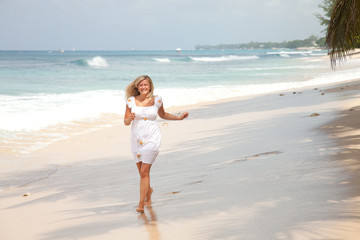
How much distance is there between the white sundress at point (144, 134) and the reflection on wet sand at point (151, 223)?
1.67ft

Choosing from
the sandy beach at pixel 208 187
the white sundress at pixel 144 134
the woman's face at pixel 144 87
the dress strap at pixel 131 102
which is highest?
the woman's face at pixel 144 87

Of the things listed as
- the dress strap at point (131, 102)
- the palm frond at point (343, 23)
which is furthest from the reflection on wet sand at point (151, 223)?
the palm frond at point (343, 23)

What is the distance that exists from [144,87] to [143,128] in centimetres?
42

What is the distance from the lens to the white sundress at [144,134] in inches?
181

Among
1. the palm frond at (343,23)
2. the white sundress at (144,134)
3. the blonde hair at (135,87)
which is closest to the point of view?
the white sundress at (144,134)

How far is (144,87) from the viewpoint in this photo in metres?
4.70

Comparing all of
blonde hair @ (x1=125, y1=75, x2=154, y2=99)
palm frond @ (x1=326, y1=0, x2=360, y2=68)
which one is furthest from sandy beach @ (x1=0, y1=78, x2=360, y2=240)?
palm frond @ (x1=326, y1=0, x2=360, y2=68)

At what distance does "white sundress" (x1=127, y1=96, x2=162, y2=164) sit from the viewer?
4.60 meters

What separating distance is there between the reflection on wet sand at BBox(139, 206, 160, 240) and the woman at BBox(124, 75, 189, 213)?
0.33 feet

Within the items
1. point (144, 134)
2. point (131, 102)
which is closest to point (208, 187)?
point (144, 134)

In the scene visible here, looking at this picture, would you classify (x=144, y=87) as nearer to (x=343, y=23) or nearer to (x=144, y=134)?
(x=144, y=134)

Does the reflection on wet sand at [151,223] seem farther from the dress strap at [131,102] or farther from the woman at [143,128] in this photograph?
the dress strap at [131,102]

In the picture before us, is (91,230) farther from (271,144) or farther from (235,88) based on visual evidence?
(235,88)

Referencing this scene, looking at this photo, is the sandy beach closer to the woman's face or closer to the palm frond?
the woman's face
